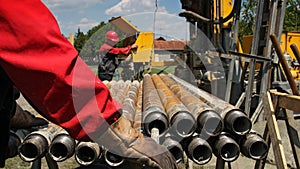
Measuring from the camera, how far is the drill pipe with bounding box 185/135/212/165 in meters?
2.58

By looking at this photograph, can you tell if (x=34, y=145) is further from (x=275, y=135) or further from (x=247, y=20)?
(x=247, y=20)

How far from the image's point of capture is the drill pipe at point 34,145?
97.8 inches

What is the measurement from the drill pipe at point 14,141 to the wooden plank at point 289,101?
7.35 ft

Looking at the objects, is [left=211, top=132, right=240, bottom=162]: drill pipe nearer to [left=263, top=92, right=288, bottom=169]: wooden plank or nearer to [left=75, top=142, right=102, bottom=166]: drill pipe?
[left=263, top=92, right=288, bottom=169]: wooden plank

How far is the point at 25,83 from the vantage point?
126 cm

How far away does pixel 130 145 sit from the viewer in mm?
1530

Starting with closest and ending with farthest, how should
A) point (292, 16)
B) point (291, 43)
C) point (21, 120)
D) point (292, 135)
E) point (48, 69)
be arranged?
point (48, 69)
point (21, 120)
point (292, 135)
point (291, 43)
point (292, 16)

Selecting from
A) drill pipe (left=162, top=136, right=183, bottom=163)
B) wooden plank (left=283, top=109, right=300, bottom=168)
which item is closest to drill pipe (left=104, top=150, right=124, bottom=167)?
drill pipe (left=162, top=136, right=183, bottom=163)

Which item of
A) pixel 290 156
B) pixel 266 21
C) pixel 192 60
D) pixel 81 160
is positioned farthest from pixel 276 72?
pixel 81 160

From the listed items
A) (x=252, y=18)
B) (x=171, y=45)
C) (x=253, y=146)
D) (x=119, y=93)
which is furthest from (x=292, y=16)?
(x=253, y=146)

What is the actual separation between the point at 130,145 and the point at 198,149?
120 centimetres

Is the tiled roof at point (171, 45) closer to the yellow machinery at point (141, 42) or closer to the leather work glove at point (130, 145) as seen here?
the yellow machinery at point (141, 42)

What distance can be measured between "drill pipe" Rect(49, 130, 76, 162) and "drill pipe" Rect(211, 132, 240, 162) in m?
1.13

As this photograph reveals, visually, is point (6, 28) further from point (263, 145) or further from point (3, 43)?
point (263, 145)
